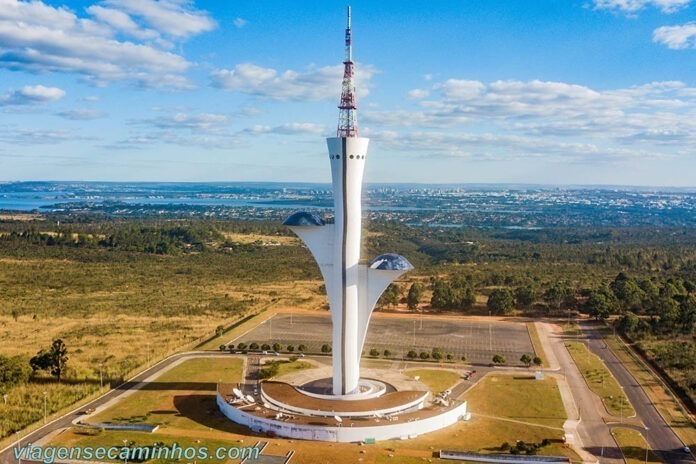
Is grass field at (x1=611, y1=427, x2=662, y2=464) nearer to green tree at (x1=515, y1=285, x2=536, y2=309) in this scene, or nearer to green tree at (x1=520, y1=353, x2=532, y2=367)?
green tree at (x1=520, y1=353, x2=532, y2=367)

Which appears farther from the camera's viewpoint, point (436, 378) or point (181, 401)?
point (436, 378)

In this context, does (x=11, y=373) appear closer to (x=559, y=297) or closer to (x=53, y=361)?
(x=53, y=361)

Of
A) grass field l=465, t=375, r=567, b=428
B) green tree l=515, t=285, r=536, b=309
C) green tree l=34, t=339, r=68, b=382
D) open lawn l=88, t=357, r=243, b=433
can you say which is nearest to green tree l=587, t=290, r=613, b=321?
green tree l=515, t=285, r=536, b=309

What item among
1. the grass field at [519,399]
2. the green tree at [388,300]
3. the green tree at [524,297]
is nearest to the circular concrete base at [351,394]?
the grass field at [519,399]

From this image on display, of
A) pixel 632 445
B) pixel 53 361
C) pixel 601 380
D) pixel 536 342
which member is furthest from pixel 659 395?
pixel 53 361

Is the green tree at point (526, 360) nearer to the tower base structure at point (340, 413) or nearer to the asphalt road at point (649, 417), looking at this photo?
the asphalt road at point (649, 417)

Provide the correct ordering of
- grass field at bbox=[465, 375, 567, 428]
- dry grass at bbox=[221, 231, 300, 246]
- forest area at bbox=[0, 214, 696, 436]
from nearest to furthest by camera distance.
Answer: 1. grass field at bbox=[465, 375, 567, 428]
2. forest area at bbox=[0, 214, 696, 436]
3. dry grass at bbox=[221, 231, 300, 246]

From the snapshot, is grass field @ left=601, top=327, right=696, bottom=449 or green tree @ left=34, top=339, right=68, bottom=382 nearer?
grass field @ left=601, top=327, right=696, bottom=449

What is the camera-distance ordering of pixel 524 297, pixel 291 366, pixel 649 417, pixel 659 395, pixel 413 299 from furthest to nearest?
pixel 413 299, pixel 524 297, pixel 291 366, pixel 659 395, pixel 649 417
